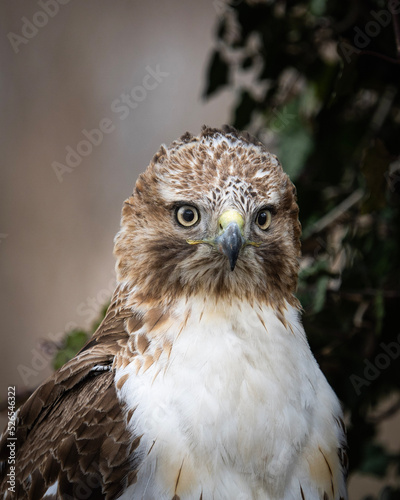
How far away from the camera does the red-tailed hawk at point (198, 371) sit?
145 cm

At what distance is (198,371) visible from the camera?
4.90 feet

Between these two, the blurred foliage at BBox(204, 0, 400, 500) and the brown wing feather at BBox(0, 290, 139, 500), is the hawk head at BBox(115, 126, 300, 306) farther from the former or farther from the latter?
the blurred foliage at BBox(204, 0, 400, 500)

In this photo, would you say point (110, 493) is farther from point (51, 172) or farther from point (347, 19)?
point (51, 172)

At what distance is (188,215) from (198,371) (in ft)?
1.23

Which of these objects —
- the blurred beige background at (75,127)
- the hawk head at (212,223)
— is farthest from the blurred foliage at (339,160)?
the blurred beige background at (75,127)

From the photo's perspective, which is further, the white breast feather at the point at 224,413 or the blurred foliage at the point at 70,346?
the blurred foliage at the point at 70,346

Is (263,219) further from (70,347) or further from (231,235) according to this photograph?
(70,347)

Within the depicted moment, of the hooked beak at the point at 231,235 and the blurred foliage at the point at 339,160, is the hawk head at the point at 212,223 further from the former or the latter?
the blurred foliage at the point at 339,160

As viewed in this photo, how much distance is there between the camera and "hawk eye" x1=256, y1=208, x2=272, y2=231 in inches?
62.4

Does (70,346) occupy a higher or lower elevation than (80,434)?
higher

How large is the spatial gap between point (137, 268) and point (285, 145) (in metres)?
0.97

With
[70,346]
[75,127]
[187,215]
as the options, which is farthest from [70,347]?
[75,127]

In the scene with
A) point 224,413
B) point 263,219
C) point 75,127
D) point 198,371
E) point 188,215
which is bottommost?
point 224,413

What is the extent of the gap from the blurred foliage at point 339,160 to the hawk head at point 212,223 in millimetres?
420
